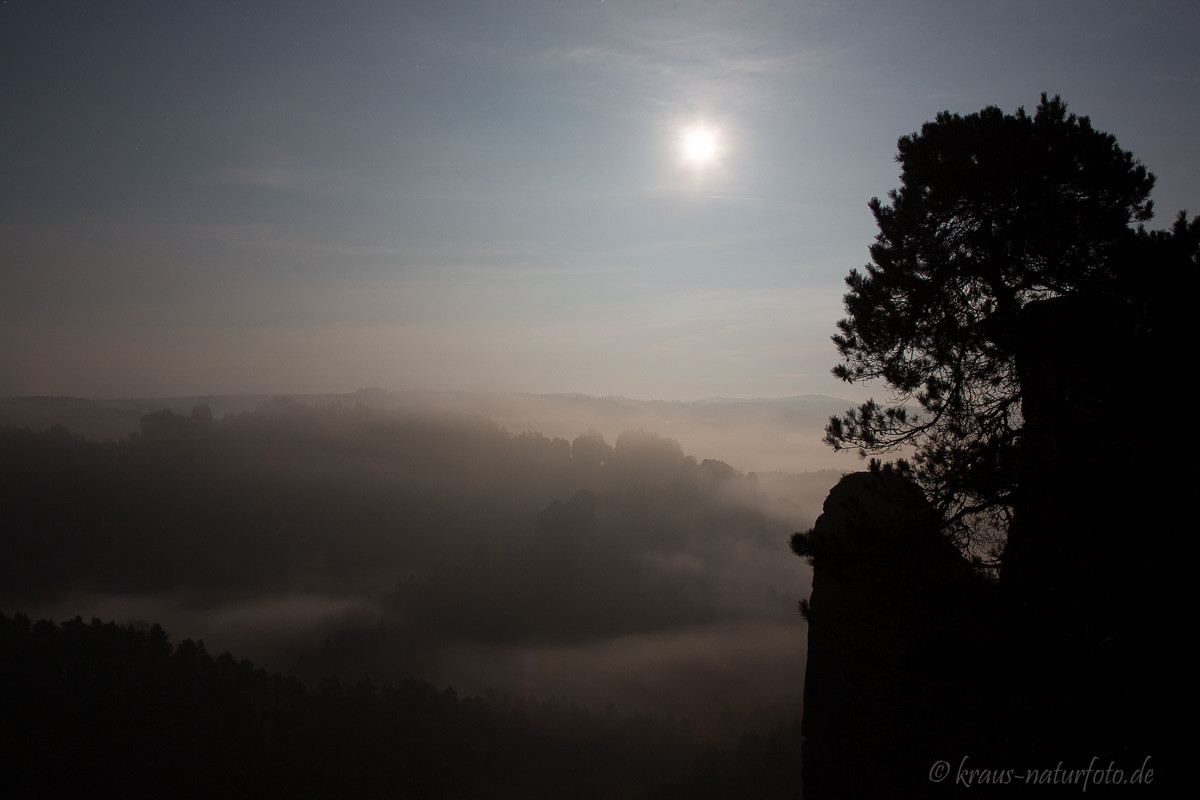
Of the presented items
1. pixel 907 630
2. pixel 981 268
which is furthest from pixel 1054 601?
pixel 981 268

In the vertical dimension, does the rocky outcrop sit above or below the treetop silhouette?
below

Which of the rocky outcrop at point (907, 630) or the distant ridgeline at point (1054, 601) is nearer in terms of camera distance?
the distant ridgeline at point (1054, 601)

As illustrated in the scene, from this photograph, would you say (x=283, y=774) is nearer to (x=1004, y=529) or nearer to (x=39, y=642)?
(x=39, y=642)

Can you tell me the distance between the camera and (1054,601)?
9.63 m

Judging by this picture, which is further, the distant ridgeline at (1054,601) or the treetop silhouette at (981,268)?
the treetop silhouette at (981,268)

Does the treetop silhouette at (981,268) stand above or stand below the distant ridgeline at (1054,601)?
above

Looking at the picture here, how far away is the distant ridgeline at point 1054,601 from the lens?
327 inches

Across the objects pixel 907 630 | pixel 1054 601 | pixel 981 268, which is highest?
pixel 981 268

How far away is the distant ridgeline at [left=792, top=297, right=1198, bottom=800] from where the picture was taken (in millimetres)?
8297

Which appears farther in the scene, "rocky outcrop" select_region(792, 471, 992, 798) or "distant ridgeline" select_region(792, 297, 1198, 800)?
"rocky outcrop" select_region(792, 471, 992, 798)

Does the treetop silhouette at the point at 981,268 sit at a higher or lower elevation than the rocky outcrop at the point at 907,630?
higher

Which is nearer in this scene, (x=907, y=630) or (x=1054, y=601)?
(x=1054, y=601)

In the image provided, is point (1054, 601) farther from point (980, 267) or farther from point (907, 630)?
point (980, 267)

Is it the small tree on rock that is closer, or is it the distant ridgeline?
the distant ridgeline
